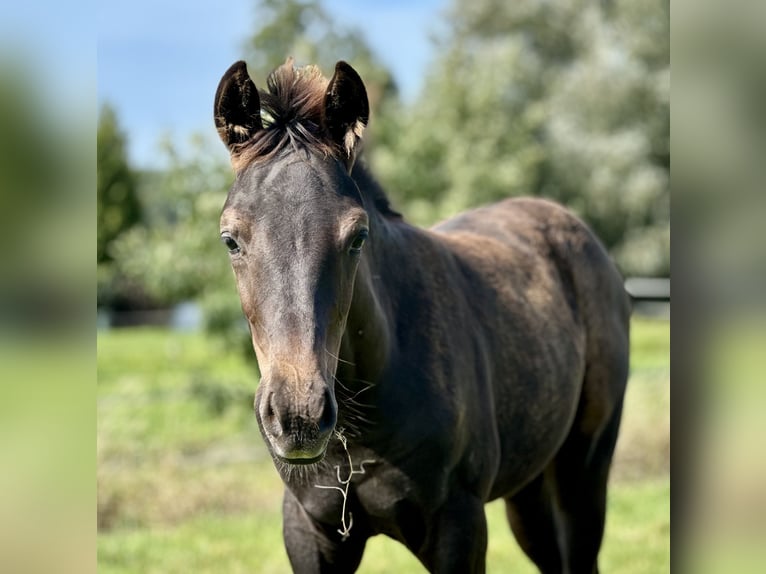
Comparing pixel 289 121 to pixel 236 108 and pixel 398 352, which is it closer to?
pixel 236 108

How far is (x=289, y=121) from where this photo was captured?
2434mm

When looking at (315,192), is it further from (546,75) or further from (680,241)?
(546,75)

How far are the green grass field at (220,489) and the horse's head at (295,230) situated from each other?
119 inches

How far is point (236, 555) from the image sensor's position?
5.69 metres

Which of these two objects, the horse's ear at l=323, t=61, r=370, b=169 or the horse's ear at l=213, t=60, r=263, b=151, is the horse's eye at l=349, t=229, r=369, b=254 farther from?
the horse's ear at l=213, t=60, r=263, b=151

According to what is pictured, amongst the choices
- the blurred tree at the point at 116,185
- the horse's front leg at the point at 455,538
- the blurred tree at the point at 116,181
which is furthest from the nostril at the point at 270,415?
the blurred tree at the point at 116,181

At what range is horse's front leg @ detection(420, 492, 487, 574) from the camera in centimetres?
276

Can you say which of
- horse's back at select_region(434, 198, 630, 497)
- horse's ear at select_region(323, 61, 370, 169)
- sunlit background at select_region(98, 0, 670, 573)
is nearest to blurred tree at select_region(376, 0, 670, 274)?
sunlit background at select_region(98, 0, 670, 573)

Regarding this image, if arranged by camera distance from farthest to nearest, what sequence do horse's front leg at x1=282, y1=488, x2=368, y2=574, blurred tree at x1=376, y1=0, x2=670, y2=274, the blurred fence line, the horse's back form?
the blurred fence line < blurred tree at x1=376, y1=0, x2=670, y2=274 < the horse's back < horse's front leg at x1=282, y1=488, x2=368, y2=574

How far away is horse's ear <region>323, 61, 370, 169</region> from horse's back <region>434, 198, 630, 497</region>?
106 centimetres

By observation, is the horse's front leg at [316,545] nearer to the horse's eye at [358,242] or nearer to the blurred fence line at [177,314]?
the horse's eye at [358,242]

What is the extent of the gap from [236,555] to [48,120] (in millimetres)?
5076

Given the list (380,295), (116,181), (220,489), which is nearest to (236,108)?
(380,295)

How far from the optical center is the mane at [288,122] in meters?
2.38
